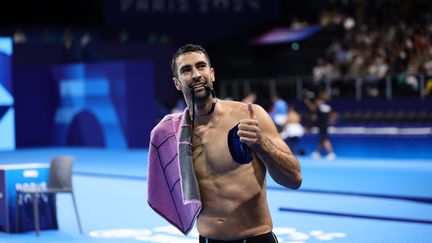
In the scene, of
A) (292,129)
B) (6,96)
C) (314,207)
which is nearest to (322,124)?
(292,129)

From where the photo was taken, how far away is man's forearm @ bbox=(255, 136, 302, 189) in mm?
4027

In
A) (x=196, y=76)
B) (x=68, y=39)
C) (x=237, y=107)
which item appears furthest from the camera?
(x=68, y=39)

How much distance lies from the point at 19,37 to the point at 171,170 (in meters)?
→ 26.7

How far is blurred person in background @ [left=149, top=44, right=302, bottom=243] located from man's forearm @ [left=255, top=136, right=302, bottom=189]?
0.07 ft

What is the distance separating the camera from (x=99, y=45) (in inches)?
1152

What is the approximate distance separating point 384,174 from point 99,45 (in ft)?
50.0

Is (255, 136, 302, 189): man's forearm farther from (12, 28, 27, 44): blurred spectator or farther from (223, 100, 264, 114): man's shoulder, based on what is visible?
(12, 28, 27, 44): blurred spectator

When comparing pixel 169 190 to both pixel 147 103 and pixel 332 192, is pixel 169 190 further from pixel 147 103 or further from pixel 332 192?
pixel 147 103

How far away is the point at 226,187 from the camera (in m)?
4.41

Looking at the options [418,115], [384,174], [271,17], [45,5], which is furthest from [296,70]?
[384,174]

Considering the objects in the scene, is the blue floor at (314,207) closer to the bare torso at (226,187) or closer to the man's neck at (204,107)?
the bare torso at (226,187)

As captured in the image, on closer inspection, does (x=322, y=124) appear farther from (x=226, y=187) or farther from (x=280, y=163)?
(x=280, y=163)

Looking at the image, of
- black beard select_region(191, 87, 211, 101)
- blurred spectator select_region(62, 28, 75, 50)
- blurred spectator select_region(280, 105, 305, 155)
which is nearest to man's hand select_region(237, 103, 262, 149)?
black beard select_region(191, 87, 211, 101)

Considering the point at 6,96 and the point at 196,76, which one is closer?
the point at 196,76
